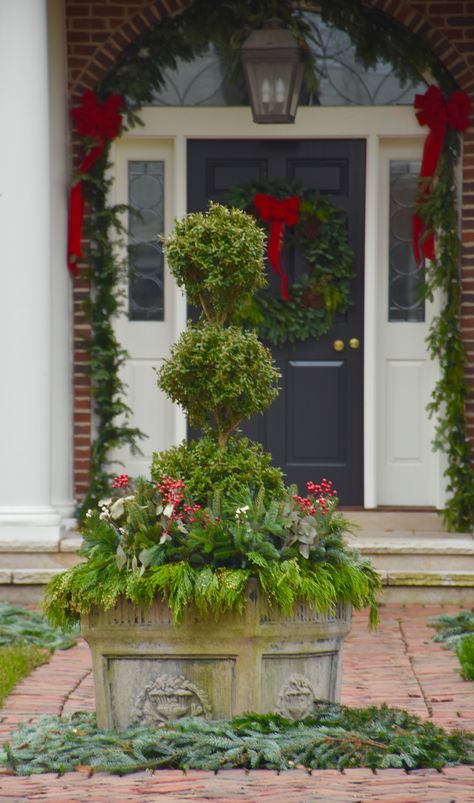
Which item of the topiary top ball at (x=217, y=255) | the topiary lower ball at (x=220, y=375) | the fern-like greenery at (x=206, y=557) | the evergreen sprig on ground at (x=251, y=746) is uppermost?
the topiary top ball at (x=217, y=255)

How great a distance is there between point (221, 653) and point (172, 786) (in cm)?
67

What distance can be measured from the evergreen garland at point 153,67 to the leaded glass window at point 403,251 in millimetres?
621

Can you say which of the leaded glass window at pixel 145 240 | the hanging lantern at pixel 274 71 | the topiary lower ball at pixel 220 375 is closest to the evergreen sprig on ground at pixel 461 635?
the topiary lower ball at pixel 220 375

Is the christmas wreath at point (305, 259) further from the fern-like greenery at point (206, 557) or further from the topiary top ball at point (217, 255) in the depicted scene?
the fern-like greenery at point (206, 557)

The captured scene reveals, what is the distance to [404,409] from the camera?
9.35 metres

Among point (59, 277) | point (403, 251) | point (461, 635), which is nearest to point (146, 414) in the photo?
point (59, 277)

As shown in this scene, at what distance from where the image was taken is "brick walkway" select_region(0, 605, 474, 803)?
426 centimetres

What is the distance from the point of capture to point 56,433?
29.6 feet

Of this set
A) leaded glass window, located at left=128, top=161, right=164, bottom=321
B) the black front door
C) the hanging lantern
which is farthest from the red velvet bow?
leaded glass window, located at left=128, top=161, right=164, bottom=321

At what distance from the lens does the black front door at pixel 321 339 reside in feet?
30.4

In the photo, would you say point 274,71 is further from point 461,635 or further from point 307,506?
point 307,506

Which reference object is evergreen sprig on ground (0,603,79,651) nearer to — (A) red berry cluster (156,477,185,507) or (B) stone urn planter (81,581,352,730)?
(B) stone urn planter (81,581,352,730)

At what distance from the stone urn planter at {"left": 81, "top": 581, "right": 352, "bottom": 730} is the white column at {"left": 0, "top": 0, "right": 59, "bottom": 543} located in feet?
10.3

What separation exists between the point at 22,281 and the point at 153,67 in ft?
6.54
